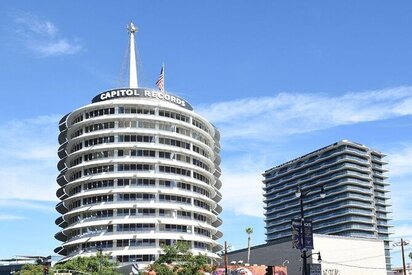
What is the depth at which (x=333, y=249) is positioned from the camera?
13962 centimetres

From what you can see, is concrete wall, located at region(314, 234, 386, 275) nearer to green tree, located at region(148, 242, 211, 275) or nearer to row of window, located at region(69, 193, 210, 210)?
row of window, located at region(69, 193, 210, 210)

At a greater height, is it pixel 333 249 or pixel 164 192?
pixel 164 192

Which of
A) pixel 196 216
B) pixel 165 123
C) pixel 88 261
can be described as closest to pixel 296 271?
pixel 196 216

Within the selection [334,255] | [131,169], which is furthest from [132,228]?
[334,255]

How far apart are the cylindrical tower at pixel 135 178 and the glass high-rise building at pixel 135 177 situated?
205 millimetres

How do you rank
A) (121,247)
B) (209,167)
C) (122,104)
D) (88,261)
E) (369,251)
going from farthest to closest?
(369,251) < (209,167) < (122,104) < (121,247) < (88,261)

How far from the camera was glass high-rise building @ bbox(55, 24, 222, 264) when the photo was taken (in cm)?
11769

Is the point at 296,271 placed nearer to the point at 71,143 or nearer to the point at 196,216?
the point at 196,216

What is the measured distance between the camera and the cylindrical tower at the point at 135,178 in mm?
117688

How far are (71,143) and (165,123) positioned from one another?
856 inches

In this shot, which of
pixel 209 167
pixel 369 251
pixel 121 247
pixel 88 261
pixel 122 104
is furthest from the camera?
pixel 369 251

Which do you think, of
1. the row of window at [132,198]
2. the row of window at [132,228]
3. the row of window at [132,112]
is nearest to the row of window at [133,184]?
the row of window at [132,198]

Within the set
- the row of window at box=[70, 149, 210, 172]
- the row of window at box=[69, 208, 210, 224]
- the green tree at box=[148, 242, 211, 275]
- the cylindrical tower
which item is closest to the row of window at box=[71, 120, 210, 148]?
the cylindrical tower

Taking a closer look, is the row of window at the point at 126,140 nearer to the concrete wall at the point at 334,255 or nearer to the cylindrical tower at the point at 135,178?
the cylindrical tower at the point at 135,178
